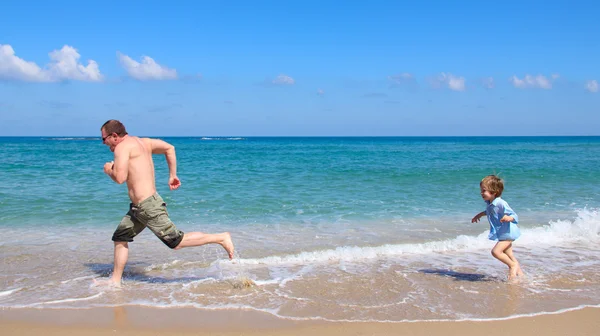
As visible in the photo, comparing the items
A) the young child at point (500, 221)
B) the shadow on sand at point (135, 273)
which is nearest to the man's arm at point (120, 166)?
the shadow on sand at point (135, 273)

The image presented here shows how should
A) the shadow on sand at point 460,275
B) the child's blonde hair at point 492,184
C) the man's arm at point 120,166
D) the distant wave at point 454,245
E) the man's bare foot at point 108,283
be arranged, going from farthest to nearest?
1. the distant wave at point 454,245
2. the shadow on sand at point 460,275
3. the child's blonde hair at point 492,184
4. the man's bare foot at point 108,283
5. the man's arm at point 120,166

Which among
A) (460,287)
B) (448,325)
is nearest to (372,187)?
(460,287)

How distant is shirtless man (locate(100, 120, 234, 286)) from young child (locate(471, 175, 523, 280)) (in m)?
3.02

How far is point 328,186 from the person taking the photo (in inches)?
547

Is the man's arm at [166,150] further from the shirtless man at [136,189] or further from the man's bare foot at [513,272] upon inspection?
the man's bare foot at [513,272]

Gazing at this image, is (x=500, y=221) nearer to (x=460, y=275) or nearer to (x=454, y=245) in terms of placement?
(x=460, y=275)

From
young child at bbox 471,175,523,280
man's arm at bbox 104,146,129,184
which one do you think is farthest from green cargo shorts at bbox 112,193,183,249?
young child at bbox 471,175,523,280

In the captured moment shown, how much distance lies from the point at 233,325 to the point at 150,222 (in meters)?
1.49

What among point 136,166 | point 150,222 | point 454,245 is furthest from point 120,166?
point 454,245

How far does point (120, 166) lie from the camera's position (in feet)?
14.9

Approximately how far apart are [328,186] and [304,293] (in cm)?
922

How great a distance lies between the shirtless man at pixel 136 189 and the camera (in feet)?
15.1

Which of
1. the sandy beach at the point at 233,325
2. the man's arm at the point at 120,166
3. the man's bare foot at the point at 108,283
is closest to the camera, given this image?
the sandy beach at the point at 233,325

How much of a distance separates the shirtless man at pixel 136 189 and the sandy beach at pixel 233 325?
86 cm
